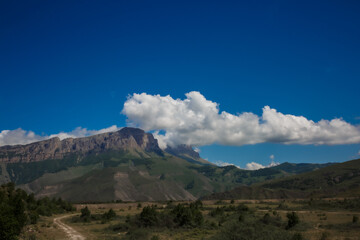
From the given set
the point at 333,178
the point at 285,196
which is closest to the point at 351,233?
the point at 285,196

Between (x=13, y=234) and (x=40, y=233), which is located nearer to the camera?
(x=13, y=234)

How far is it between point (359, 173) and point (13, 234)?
217540mm

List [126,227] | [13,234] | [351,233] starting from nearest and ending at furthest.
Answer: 1. [13,234]
2. [351,233]
3. [126,227]

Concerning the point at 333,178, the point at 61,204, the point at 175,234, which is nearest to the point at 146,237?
the point at 175,234

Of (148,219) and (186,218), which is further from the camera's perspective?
(186,218)

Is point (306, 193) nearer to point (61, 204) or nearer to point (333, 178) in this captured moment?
point (333, 178)

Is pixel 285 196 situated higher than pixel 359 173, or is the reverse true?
pixel 359 173

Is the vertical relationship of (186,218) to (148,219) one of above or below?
below

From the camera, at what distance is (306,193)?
575 ft

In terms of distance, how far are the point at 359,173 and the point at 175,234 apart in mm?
195799

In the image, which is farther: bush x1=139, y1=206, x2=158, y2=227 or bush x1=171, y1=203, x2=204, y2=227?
bush x1=171, y1=203, x2=204, y2=227

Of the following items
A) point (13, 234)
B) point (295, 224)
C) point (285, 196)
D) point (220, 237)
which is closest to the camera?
point (220, 237)

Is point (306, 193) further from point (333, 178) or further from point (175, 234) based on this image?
point (175, 234)

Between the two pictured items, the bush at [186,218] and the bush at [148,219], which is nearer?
the bush at [148,219]
